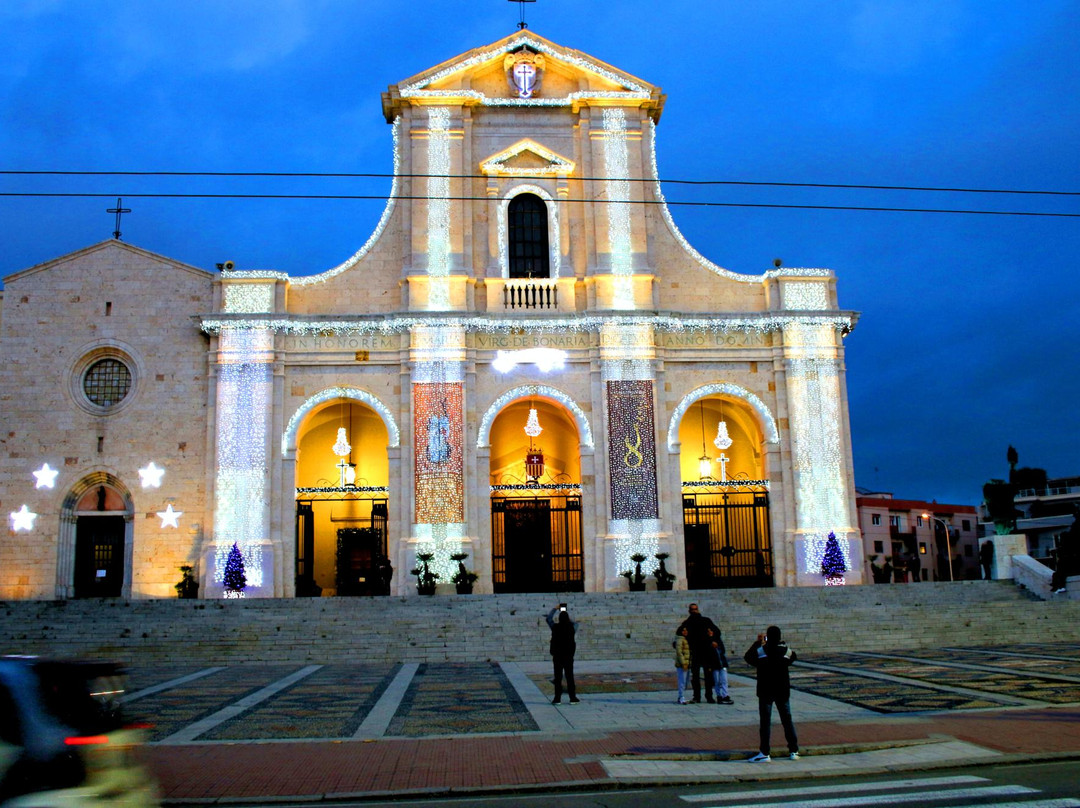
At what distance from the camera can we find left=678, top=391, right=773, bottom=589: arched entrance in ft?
112

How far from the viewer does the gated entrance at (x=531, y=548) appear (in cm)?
3403

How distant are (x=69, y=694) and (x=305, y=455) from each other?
29981 millimetres

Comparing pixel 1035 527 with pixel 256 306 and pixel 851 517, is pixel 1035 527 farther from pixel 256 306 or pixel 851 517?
pixel 256 306

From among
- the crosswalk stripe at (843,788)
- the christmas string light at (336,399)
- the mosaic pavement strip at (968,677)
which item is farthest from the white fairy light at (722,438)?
the crosswalk stripe at (843,788)

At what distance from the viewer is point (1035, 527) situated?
239 ft

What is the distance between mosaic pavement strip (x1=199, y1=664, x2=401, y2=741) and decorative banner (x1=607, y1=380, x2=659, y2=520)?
12561 millimetres

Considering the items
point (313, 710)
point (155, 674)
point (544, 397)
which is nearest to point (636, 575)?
point (544, 397)

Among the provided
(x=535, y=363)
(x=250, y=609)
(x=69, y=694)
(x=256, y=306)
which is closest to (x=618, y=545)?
(x=535, y=363)

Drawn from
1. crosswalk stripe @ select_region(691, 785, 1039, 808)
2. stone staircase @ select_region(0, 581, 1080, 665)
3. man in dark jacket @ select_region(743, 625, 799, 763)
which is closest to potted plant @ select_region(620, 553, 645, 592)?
stone staircase @ select_region(0, 581, 1080, 665)

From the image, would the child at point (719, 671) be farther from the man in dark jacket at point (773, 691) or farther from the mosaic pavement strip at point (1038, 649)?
the mosaic pavement strip at point (1038, 649)

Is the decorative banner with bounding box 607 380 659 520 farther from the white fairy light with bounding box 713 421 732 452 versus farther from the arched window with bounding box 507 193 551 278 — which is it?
the arched window with bounding box 507 193 551 278

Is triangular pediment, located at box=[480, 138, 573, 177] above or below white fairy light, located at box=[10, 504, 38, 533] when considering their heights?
above

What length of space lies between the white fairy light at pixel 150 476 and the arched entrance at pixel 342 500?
13.2ft

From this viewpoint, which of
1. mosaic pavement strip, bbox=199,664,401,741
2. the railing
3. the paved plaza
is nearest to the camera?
the paved plaza
